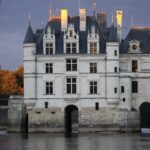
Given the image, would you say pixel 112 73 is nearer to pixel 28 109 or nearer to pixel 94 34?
A: pixel 94 34

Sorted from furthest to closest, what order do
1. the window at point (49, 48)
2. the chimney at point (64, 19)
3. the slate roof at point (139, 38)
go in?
the chimney at point (64, 19)
the slate roof at point (139, 38)
the window at point (49, 48)

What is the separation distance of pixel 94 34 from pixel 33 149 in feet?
105

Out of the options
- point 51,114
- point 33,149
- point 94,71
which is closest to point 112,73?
point 94,71

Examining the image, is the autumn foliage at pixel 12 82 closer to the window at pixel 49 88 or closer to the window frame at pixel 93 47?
the window at pixel 49 88

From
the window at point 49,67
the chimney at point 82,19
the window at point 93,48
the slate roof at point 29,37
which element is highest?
the chimney at point 82,19

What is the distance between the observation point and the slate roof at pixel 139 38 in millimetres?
98875

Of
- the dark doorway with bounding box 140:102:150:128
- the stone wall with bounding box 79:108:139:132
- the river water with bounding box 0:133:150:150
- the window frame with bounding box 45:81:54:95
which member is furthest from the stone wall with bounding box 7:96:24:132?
the dark doorway with bounding box 140:102:150:128

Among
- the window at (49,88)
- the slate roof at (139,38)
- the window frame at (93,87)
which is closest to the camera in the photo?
the window frame at (93,87)

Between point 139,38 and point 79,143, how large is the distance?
27681 millimetres

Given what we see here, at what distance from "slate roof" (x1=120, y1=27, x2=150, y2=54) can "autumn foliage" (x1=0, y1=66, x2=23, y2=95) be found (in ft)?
113

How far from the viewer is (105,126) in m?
95.8

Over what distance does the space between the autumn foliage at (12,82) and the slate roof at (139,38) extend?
3453cm

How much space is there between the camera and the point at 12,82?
5418 inches

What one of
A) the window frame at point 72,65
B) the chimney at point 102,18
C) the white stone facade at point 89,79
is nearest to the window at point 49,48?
the white stone facade at point 89,79
